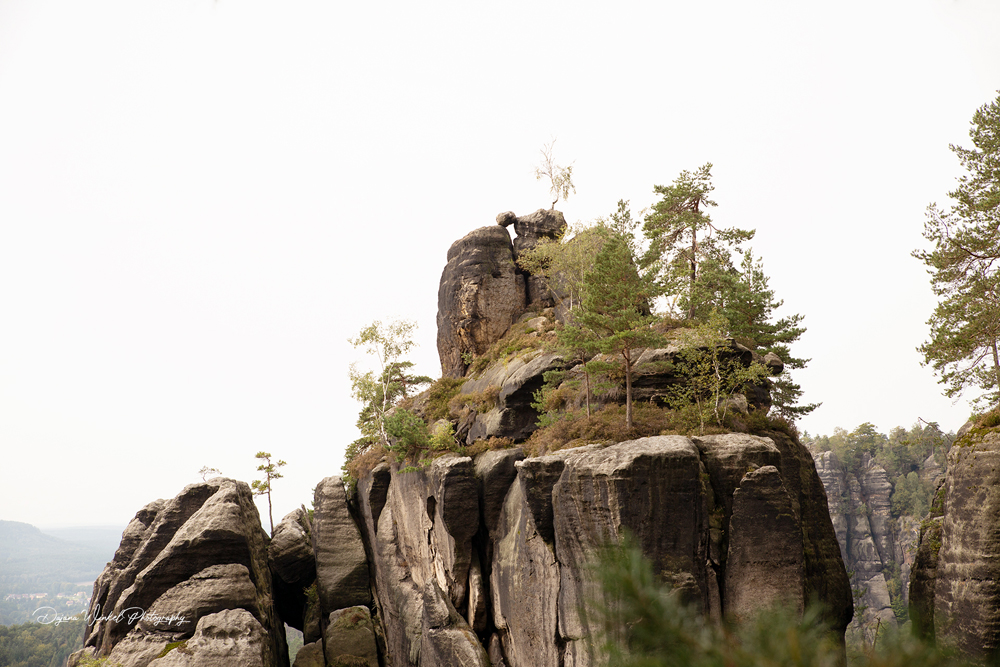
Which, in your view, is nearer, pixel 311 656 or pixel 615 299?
pixel 615 299

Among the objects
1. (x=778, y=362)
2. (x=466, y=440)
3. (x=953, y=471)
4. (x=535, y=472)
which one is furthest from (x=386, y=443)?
(x=953, y=471)

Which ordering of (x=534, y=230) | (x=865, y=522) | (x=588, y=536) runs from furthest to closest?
1. (x=865, y=522)
2. (x=534, y=230)
3. (x=588, y=536)

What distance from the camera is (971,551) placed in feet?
52.9

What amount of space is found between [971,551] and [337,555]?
98.7 feet

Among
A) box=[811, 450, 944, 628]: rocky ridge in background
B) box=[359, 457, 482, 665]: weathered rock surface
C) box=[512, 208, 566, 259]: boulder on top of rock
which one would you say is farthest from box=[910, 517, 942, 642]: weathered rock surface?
box=[811, 450, 944, 628]: rocky ridge in background

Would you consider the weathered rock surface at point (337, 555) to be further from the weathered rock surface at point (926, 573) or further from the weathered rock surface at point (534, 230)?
the weathered rock surface at point (926, 573)

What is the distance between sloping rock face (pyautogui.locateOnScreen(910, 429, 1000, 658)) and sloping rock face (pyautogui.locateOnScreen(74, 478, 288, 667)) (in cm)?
2614

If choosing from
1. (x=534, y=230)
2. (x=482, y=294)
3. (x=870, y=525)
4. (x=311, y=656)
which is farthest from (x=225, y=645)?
(x=870, y=525)

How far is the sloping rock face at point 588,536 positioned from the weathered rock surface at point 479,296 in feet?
52.1

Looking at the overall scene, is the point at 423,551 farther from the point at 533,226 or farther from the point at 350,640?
the point at 533,226

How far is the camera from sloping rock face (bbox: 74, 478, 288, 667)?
22.7 meters

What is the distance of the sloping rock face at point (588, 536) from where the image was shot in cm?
1506

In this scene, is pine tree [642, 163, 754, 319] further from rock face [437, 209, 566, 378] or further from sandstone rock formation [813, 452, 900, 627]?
sandstone rock formation [813, 452, 900, 627]

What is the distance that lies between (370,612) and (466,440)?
11837 mm
